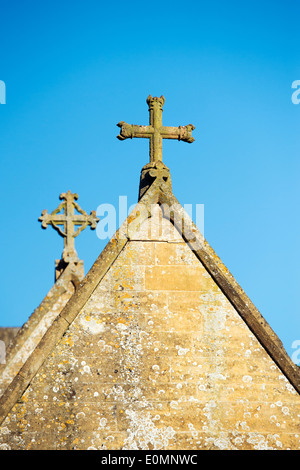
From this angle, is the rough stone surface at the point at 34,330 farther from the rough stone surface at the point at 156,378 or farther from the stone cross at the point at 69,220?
the rough stone surface at the point at 156,378

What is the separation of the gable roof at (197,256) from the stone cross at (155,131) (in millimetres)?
652

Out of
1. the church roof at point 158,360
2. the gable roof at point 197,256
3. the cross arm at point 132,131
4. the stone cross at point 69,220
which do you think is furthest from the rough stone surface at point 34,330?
the church roof at point 158,360

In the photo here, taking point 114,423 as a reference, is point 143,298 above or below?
above

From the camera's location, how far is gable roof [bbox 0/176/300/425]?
29.4 ft

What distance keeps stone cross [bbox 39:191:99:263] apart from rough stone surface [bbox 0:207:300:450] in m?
5.43

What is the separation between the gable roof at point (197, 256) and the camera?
29.4 ft

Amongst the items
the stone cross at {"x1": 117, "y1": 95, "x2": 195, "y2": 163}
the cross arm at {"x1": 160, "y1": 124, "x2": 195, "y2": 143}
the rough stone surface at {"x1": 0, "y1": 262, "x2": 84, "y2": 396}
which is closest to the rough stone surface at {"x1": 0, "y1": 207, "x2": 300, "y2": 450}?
the stone cross at {"x1": 117, "y1": 95, "x2": 195, "y2": 163}

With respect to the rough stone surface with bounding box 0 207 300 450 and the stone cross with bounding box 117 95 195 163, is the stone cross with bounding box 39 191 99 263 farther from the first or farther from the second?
the rough stone surface with bounding box 0 207 300 450

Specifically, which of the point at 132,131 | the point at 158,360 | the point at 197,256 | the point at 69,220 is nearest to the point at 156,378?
the point at 158,360

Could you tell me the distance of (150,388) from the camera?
356 inches
